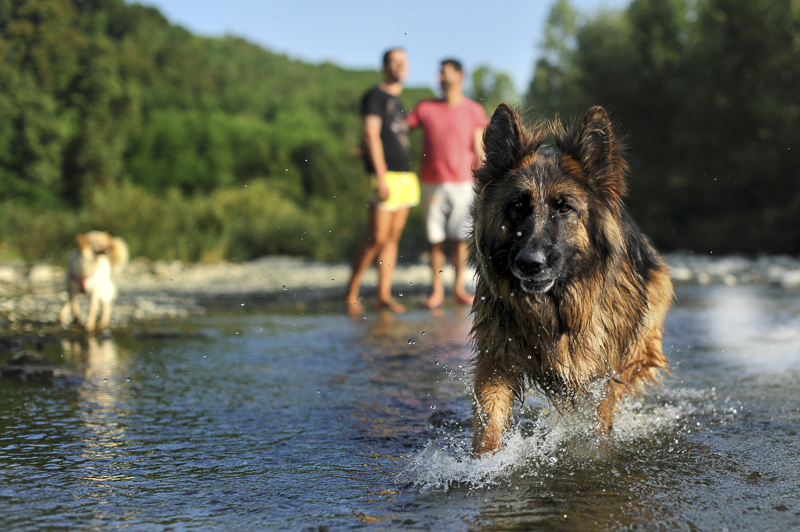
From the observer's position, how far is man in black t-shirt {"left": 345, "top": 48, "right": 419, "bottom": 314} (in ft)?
27.7

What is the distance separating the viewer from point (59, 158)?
32.8m

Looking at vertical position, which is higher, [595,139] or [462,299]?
[595,139]

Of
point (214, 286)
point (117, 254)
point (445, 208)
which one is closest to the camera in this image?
point (117, 254)

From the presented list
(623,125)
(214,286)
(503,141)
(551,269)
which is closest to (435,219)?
(623,125)

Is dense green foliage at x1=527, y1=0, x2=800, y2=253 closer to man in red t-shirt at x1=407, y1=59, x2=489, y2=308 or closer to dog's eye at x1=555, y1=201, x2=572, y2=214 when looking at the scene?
man in red t-shirt at x1=407, y1=59, x2=489, y2=308

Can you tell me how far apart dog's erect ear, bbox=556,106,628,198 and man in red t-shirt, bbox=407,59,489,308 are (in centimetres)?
515

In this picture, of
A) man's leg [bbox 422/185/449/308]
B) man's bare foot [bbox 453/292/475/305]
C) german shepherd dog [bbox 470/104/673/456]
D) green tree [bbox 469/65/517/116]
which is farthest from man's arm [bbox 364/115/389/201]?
green tree [bbox 469/65/517/116]

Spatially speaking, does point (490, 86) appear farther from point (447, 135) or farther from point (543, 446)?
point (543, 446)

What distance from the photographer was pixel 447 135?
28.7ft

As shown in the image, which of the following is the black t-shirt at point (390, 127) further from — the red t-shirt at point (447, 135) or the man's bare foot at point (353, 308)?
the man's bare foot at point (353, 308)

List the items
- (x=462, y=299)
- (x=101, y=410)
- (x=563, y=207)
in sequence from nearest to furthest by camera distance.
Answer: (x=563, y=207), (x=101, y=410), (x=462, y=299)

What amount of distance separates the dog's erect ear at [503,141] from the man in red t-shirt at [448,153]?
507 cm

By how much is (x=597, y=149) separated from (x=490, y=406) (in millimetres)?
1355

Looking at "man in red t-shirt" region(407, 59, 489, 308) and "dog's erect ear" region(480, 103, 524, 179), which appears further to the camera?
"man in red t-shirt" region(407, 59, 489, 308)
